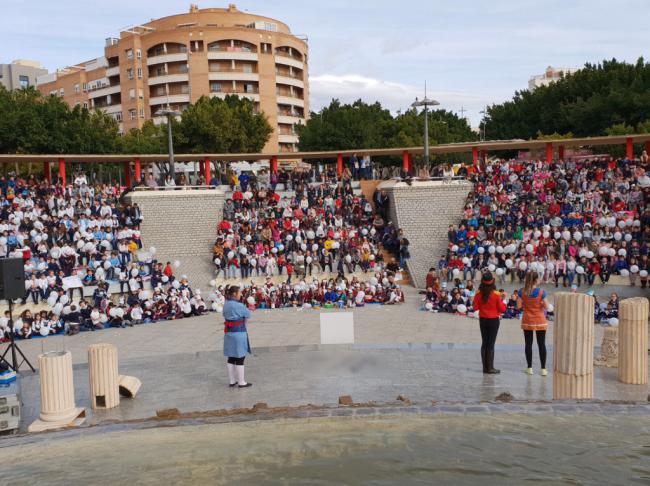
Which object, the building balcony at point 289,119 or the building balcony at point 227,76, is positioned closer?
the building balcony at point 227,76

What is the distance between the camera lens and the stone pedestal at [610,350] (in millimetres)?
10242

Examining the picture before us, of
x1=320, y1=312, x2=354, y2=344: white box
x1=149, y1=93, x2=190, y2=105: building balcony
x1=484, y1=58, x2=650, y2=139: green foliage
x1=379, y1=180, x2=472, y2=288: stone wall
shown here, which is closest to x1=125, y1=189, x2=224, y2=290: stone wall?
x1=379, y1=180, x2=472, y2=288: stone wall

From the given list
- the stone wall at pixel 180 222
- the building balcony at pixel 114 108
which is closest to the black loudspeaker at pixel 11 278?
the stone wall at pixel 180 222

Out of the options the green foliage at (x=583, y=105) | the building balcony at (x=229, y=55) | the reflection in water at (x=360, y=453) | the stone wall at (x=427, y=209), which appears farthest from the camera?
the building balcony at (x=229, y=55)

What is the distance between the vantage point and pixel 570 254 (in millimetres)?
20172

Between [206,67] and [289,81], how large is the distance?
929 centimetres

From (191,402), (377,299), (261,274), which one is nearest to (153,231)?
(261,274)

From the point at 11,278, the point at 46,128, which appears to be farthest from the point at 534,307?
the point at 46,128

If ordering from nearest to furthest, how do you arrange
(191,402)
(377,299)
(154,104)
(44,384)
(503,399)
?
(503,399) → (44,384) → (191,402) → (377,299) → (154,104)

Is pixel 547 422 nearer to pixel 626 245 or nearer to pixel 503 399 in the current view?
pixel 503 399

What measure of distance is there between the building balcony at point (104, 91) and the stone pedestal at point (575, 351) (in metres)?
70.5

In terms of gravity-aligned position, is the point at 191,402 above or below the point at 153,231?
below

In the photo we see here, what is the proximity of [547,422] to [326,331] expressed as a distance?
5.97 meters

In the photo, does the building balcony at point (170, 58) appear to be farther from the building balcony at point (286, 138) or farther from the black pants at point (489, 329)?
the black pants at point (489, 329)
